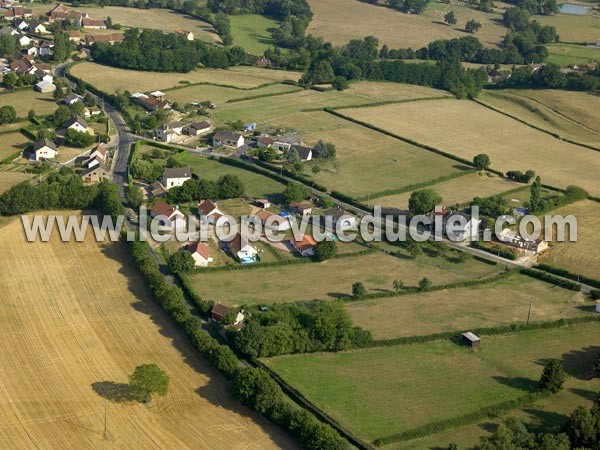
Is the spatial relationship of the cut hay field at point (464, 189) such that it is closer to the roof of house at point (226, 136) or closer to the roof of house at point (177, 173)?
the roof of house at point (177, 173)

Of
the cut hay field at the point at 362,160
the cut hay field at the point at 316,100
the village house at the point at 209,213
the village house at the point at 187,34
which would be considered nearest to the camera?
the village house at the point at 209,213

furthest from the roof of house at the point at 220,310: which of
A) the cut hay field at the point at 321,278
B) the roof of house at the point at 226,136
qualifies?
the roof of house at the point at 226,136

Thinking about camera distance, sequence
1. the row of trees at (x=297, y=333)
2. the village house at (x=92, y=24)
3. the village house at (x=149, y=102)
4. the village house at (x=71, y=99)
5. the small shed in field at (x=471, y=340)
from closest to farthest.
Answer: the row of trees at (x=297, y=333)
the small shed in field at (x=471, y=340)
the village house at (x=71, y=99)
the village house at (x=149, y=102)
the village house at (x=92, y=24)

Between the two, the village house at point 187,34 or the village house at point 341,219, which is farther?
the village house at point 187,34

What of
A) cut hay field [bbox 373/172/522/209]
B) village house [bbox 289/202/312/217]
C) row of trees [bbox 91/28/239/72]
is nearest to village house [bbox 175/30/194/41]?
row of trees [bbox 91/28/239/72]

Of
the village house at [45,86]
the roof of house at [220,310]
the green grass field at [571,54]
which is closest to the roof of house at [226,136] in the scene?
the village house at [45,86]

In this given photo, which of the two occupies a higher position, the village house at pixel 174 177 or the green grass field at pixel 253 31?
the green grass field at pixel 253 31

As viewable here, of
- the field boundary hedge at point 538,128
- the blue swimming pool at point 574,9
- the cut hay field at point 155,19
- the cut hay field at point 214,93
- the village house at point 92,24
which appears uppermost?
the blue swimming pool at point 574,9
